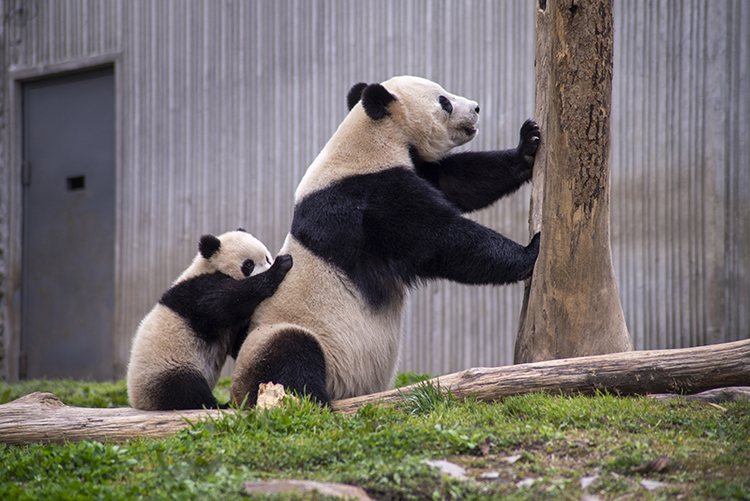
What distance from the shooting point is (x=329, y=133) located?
8906mm

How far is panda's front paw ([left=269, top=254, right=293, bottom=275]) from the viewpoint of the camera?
4.09 m

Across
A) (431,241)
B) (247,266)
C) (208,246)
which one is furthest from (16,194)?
(431,241)

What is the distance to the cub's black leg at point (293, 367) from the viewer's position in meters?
3.80

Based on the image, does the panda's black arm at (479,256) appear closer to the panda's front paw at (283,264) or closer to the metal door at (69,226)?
the panda's front paw at (283,264)

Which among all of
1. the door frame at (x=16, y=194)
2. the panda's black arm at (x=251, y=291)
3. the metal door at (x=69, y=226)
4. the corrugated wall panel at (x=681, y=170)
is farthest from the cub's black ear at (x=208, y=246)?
the door frame at (x=16, y=194)

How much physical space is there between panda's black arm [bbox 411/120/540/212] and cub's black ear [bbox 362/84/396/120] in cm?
37

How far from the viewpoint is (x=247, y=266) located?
4.53 meters

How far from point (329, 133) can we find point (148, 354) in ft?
17.7

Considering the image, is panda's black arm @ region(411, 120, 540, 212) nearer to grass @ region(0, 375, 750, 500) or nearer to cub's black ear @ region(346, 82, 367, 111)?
cub's black ear @ region(346, 82, 367, 111)

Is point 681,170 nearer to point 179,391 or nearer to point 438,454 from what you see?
point 438,454

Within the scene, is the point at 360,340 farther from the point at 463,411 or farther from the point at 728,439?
the point at 728,439

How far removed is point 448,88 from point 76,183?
671 cm

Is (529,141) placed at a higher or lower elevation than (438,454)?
higher

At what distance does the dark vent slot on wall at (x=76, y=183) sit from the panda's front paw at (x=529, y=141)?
346 inches
